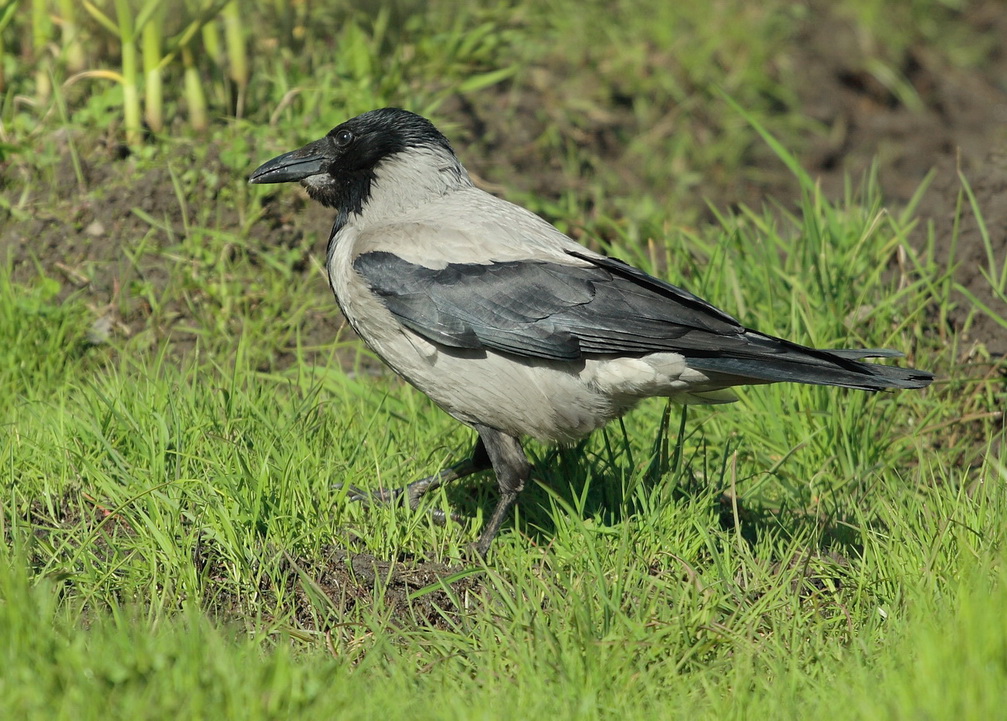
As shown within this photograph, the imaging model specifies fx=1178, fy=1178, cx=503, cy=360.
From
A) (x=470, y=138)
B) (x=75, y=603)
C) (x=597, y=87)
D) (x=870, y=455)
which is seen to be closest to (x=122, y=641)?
(x=75, y=603)

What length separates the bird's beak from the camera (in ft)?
15.4

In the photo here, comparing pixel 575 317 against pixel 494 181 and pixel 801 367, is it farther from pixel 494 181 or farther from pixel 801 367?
pixel 494 181

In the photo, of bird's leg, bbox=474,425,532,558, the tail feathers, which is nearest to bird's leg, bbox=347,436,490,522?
bird's leg, bbox=474,425,532,558

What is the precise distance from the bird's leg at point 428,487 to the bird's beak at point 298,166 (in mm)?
1271

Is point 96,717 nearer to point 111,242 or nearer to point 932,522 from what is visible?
point 932,522

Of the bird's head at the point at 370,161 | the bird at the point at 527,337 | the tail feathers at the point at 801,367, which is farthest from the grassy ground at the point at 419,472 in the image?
the bird's head at the point at 370,161

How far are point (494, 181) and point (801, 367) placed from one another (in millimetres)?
3029

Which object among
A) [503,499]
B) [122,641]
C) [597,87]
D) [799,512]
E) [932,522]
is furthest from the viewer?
[597,87]

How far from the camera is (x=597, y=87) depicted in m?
7.65

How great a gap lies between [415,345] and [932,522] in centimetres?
190

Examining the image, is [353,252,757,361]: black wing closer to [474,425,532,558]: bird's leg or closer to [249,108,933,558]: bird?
[249,108,933,558]: bird

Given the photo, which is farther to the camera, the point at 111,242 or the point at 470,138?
the point at 470,138

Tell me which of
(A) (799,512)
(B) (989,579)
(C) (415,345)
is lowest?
(A) (799,512)

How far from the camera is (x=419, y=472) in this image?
4.69 m
